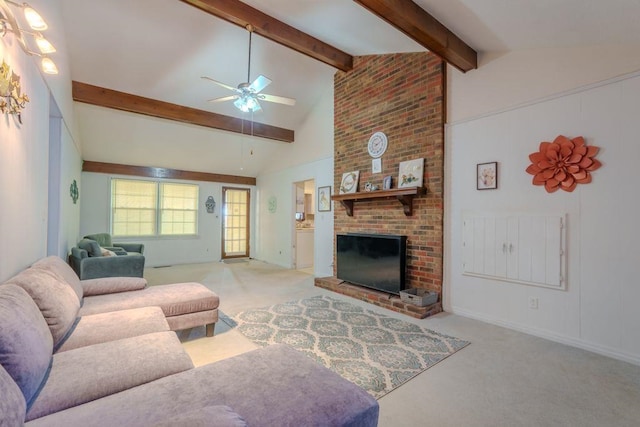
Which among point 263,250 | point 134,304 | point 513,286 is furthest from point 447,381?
point 263,250

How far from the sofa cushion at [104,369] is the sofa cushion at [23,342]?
0.06 meters

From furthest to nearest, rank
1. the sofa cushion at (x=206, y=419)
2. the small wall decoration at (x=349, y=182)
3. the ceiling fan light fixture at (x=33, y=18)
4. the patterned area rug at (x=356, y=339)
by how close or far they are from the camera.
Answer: the small wall decoration at (x=349, y=182) → the patterned area rug at (x=356, y=339) → the ceiling fan light fixture at (x=33, y=18) → the sofa cushion at (x=206, y=419)

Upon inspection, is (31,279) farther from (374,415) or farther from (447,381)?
(447,381)

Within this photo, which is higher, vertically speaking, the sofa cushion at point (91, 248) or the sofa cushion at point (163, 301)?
the sofa cushion at point (91, 248)

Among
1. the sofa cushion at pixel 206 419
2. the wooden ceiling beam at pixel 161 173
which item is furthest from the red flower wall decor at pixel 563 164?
the wooden ceiling beam at pixel 161 173

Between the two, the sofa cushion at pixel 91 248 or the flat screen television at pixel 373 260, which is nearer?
the flat screen television at pixel 373 260

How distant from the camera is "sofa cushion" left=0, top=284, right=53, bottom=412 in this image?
112cm

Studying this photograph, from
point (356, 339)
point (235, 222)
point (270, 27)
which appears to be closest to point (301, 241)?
point (235, 222)

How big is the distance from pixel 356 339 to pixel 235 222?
634cm

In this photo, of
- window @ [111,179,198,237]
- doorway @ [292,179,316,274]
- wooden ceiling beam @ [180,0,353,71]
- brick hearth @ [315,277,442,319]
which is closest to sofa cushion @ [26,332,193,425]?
brick hearth @ [315,277,442,319]

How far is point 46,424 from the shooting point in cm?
102

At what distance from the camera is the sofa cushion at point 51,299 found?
165 cm

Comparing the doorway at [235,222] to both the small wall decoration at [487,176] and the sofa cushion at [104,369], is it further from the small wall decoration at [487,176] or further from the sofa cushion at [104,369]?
the sofa cushion at [104,369]

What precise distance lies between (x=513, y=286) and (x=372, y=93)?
127 inches
